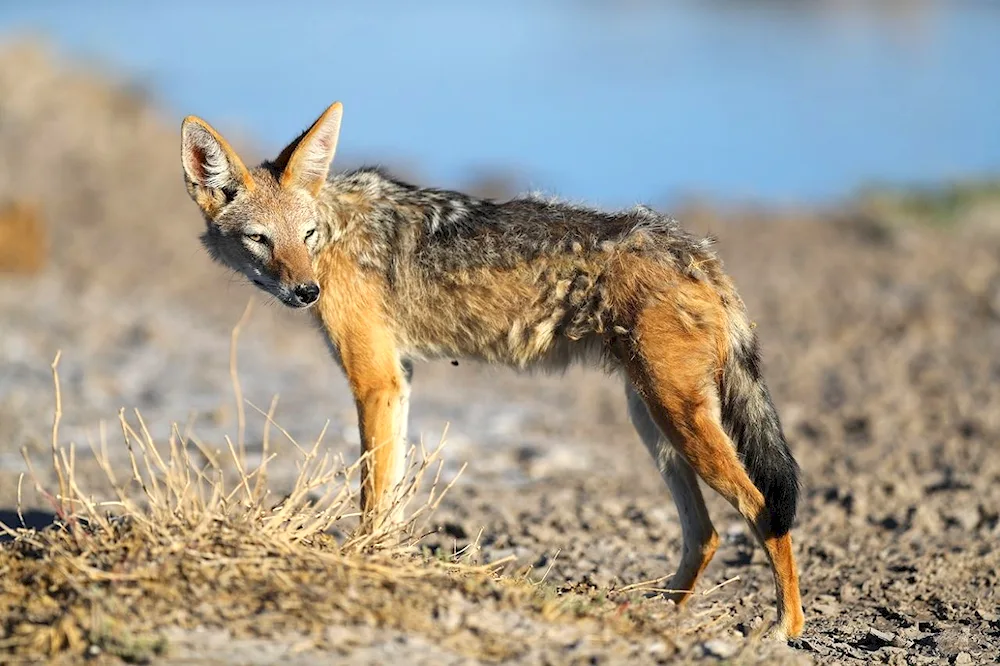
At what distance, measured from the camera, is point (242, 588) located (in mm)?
4465

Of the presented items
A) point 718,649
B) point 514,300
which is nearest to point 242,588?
point 718,649

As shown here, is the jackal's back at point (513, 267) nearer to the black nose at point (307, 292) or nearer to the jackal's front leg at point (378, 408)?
the jackal's front leg at point (378, 408)

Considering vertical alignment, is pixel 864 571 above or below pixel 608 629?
below

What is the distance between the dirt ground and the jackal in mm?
596

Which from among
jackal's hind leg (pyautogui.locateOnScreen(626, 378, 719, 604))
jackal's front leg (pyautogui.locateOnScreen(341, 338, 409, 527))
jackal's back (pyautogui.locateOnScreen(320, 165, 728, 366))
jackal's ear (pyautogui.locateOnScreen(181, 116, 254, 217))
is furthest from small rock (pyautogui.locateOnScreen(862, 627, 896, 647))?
jackal's ear (pyautogui.locateOnScreen(181, 116, 254, 217))

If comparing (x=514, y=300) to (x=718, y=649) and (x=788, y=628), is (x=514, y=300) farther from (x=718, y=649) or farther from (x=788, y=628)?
(x=718, y=649)

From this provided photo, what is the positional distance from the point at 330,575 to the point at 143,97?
61.5ft

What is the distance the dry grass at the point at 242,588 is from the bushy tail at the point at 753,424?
0.89 m

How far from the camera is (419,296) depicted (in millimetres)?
6176

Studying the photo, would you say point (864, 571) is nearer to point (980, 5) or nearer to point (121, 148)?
point (121, 148)

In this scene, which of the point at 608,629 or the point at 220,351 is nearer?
the point at 608,629

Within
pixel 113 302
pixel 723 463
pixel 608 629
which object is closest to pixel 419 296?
pixel 723 463

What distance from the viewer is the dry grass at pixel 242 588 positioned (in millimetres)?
4270

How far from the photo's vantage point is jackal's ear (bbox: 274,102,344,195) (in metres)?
6.23
